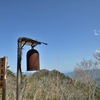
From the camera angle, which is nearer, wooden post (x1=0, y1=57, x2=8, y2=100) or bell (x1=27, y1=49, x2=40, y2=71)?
bell (x1=27, y1=49, x2=40, y2=71)

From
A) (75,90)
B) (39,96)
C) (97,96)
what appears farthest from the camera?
(97,96)

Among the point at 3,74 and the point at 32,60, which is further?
the point at 3,74

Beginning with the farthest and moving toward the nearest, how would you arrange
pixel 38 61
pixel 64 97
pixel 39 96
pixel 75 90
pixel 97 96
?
1. pixel 97 96
2. pixel 75 90
3. pixel 64 97
4. pixel 39 96
5. pixel 38 61

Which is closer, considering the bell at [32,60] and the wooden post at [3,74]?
the bell at [32,60]

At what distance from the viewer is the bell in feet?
6.15

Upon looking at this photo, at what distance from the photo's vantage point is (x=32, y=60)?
1.89 meters

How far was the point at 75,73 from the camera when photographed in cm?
1650

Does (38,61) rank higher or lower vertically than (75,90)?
higher

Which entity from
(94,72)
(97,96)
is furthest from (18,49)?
(97,96)

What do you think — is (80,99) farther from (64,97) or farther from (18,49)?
(18,49)

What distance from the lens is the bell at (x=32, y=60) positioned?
1876 mm

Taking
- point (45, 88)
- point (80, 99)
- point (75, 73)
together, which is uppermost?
point (75, 73)

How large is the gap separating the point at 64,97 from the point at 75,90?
161 centimetres

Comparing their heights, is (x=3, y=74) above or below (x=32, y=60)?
below
